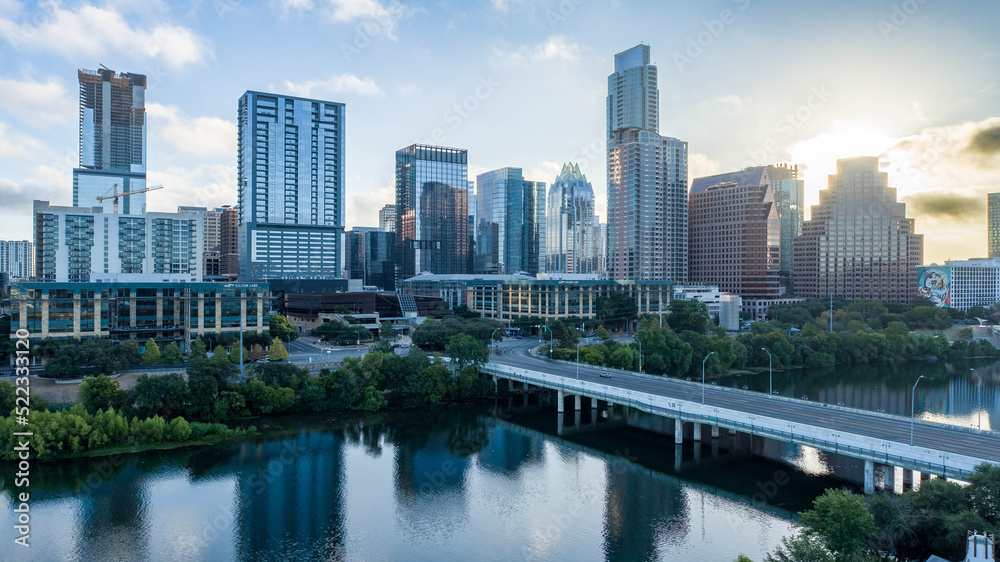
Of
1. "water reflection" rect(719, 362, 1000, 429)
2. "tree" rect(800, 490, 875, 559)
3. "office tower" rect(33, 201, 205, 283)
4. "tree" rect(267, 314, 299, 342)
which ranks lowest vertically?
"water reflection" rect(719, 362, 1000, 429)

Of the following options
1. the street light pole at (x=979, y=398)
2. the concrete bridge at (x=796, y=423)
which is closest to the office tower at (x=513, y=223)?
the street light pole at (x=979, y=398)

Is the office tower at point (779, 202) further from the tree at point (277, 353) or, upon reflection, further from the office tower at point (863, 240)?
the tree at point (277, 353)

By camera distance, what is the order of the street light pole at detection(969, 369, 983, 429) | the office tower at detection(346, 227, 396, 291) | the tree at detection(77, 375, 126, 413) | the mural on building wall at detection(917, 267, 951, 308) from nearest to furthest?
the tree at detection(77, 375, 126, 413) < the street light pole at detection(969, 369, 983, 429) < the mural on building wall at detection(917, 267, 951, 308) < the office tower at detection(346, 227, 396, 291)

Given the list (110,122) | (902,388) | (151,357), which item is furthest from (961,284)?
(110,122)

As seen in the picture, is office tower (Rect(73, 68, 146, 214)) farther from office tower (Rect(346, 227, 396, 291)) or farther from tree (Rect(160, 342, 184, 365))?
tree (Rect(160, 342, 184, 365))

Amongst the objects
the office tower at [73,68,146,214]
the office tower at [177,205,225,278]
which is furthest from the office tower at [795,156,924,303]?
the office tower at [73,68,146,214]
